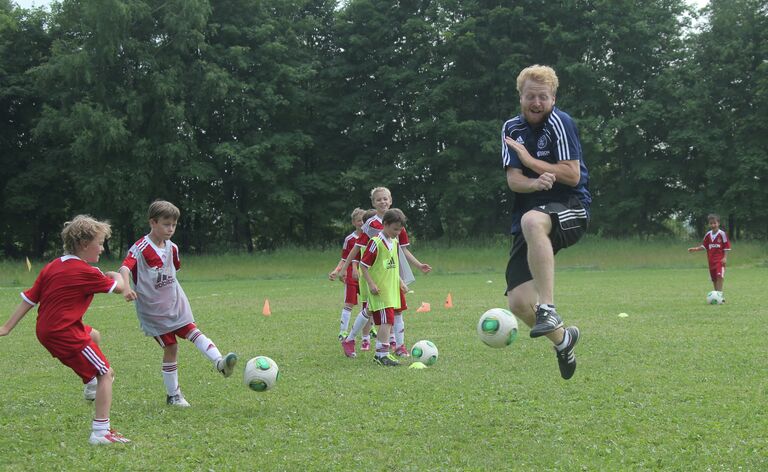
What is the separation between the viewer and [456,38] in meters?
40.8

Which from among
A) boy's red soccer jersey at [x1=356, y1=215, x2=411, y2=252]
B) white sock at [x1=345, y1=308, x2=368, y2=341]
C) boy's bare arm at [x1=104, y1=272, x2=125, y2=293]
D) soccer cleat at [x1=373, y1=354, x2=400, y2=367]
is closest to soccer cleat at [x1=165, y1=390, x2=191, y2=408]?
boy's bare arm at [x1=104, y1=272, x2=125, y2=293]

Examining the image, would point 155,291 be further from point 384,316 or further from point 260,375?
point 384,316

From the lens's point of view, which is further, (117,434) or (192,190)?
(192,190)

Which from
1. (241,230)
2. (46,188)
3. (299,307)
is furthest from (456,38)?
(299,307)

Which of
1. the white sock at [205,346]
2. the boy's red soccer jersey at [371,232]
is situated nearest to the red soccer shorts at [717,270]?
the boy's red soccer jersey at [371,232]

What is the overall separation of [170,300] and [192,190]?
35366mm

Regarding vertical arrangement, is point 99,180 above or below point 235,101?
below

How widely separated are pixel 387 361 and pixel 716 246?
31.4 ft

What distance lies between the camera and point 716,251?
51.0ft

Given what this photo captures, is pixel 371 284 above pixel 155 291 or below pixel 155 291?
below

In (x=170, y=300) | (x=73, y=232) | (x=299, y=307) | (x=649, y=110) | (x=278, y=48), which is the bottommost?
(x=299, y=307)

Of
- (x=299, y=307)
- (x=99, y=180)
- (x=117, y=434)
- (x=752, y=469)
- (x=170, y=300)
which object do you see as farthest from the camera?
(x=99, y=180)

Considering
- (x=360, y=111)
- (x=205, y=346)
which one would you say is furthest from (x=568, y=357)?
(x=360, y=111)

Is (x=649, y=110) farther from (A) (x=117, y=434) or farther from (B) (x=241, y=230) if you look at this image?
(A) (x=117, y=434)
